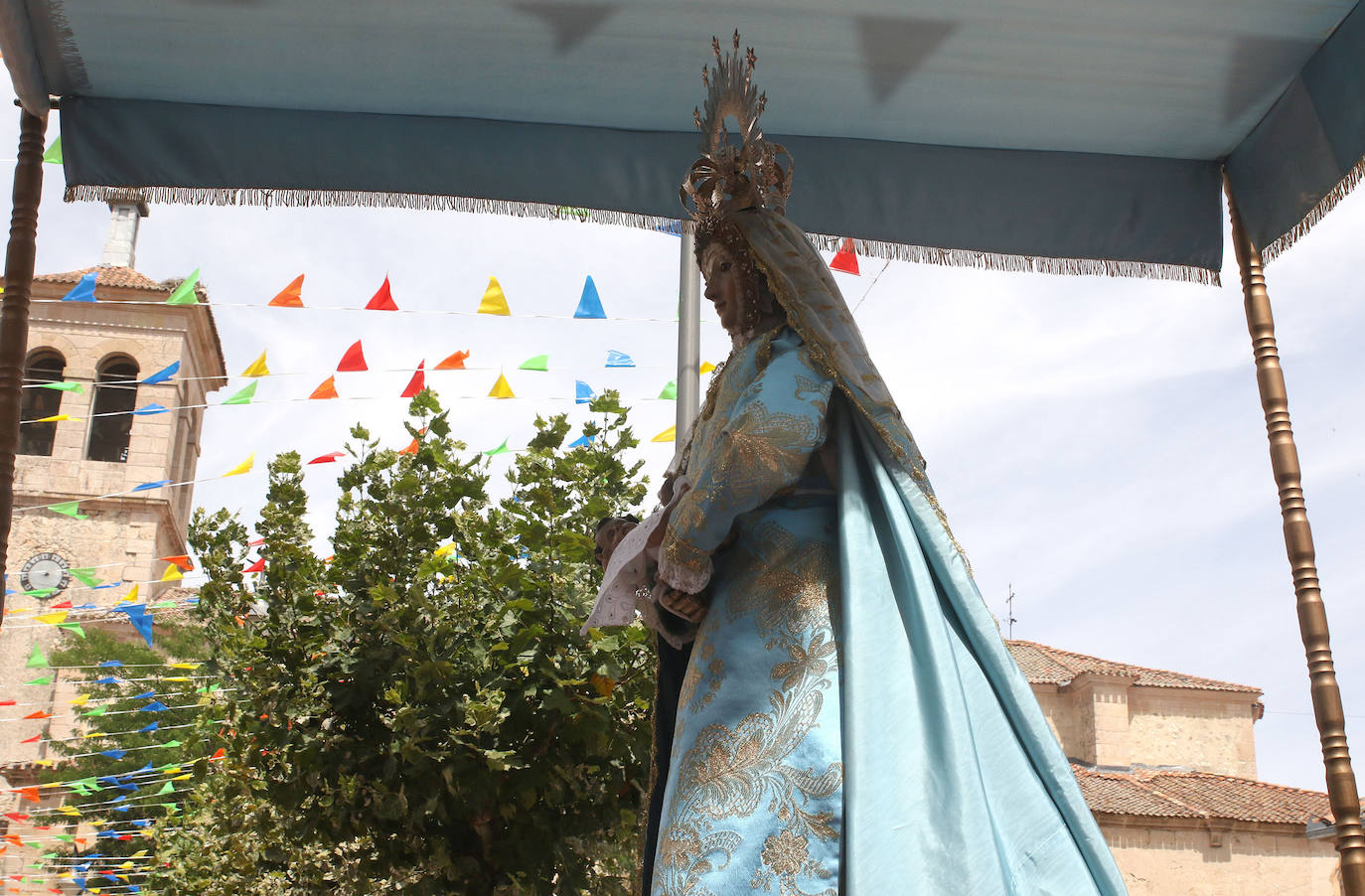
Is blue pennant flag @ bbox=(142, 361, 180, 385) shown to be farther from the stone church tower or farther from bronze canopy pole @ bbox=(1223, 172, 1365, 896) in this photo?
the stone church tower

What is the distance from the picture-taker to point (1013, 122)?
4215 millimetres

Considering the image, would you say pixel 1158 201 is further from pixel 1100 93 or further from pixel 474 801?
pixel 474 801

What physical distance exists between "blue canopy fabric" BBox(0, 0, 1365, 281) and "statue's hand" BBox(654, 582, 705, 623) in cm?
170

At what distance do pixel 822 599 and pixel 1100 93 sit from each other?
2.07 metres

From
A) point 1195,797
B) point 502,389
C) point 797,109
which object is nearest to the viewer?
point 797,109

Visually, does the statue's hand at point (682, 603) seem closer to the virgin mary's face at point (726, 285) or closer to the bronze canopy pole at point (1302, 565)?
the virgin mary's face at point (726, 285)

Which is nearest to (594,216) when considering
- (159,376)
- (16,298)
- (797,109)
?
(797,109)

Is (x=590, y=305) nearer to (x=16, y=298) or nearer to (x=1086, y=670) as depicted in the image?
(x=16, y=298)

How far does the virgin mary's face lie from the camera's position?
325 centimetres

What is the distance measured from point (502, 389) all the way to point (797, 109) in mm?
7318

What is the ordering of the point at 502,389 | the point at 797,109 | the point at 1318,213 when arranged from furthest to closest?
the point at 502,389 < the point at 797,109 < the point at 1318,213

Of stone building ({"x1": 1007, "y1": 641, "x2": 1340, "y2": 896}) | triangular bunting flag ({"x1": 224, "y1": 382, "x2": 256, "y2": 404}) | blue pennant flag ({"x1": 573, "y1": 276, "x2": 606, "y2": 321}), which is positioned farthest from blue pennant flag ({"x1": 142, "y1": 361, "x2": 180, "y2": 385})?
stone building ({"x1": 1007, "y1": 641, "x2": 1340, "y2": 896})

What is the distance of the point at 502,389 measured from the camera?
36.9 feet

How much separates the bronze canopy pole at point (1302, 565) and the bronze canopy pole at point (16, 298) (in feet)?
11.7
